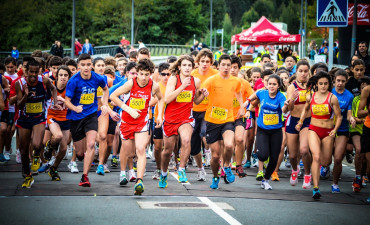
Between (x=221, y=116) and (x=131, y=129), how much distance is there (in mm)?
1505

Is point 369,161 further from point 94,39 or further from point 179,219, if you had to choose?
point 94,39

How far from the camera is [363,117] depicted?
10.9m

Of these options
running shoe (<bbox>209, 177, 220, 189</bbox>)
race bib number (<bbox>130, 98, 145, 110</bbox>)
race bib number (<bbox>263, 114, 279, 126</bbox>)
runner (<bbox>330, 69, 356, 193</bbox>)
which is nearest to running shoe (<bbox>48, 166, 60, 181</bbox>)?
race bib number (<bbox>130, 98, 145, 110</bbox>)

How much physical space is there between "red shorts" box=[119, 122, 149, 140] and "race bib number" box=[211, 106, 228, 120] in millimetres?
1179

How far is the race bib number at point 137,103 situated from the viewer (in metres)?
10.0

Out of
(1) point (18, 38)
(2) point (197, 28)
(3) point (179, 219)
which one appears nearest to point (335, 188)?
(3) point (179, 219)

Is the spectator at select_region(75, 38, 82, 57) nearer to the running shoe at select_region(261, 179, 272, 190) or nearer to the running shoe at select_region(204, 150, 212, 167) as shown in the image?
the running shoe at select_region(204, 150, 212, 167)

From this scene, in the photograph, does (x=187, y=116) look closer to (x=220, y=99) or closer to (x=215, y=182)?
(x=220, y=99)

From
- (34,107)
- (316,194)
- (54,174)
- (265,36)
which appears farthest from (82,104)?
(265,36)

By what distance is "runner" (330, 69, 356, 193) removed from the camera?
1067 cm

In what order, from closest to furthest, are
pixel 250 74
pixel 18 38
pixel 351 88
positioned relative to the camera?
pixel 351 88, pixel 250 74, pixel 18 38

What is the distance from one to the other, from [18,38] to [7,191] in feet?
194

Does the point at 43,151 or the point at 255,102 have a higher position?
the point at 255,102

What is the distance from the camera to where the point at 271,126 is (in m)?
10.9
